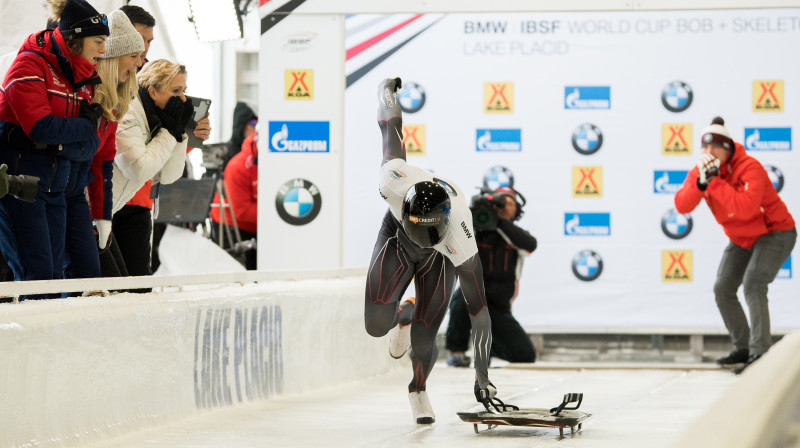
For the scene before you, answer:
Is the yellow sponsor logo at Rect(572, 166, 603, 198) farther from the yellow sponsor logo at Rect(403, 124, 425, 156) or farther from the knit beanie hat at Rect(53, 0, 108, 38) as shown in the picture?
the knit beanie hat at Rect(53, 0, 108, 38)

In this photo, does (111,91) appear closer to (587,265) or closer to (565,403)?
(565,403)

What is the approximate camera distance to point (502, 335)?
27.8 ft

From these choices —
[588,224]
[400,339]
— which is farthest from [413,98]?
[400,339]

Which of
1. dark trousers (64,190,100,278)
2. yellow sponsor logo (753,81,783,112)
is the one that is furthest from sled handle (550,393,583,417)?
yellow sponsor logo (753,81,783,112)

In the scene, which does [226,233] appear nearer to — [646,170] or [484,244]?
[484,244]

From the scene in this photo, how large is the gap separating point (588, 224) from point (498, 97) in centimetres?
123

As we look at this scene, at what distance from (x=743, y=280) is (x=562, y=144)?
1846 millimetres

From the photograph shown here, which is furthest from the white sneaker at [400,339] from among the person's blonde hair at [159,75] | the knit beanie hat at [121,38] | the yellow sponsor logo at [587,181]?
the yellow sponsor logo at [587,181]

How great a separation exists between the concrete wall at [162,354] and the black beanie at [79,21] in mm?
1080

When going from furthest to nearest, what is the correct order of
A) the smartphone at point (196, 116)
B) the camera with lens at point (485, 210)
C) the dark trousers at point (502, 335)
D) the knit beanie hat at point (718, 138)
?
the dark trousers at point (502, 335)
the camera with lens at point (485, 210)
the knit beanie hat at point (718, 138)
the smartphone at point (196, 116)

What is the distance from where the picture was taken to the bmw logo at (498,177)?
347 inches

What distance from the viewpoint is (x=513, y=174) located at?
8812 millimetres

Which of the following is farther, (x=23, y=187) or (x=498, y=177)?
(x=498, y=177)

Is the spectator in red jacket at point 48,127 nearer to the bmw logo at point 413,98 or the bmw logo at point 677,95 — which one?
the bmw logo at point 413,98
